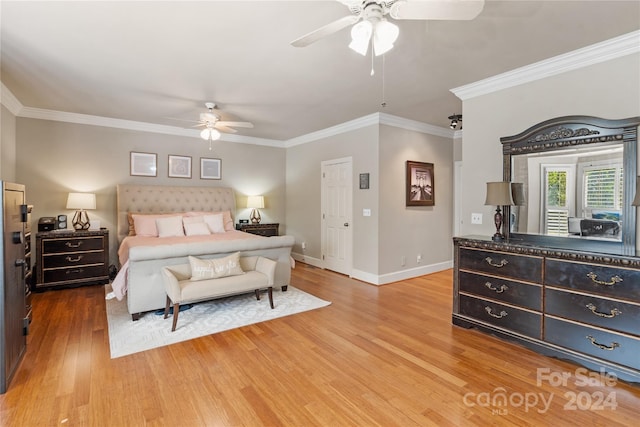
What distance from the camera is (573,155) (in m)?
2.94

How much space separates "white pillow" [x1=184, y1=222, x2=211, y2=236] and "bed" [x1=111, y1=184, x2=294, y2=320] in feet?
0.52

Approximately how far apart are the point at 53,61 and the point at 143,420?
3.33 meters

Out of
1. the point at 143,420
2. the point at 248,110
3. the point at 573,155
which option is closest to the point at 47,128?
the point at 248,110

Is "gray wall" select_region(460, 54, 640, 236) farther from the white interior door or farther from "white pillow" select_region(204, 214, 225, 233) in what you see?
"white pillow" select_region(204, 214, 225, 233)

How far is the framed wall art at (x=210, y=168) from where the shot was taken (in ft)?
20.1

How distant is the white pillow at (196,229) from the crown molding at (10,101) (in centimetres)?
268

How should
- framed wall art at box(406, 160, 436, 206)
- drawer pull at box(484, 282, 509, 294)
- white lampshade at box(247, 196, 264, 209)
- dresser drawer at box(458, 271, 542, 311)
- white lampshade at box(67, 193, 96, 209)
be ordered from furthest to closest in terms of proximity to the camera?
white lampshade at box(247, 196, 264, 209)
framed wall art at box(406, 160, 436, 206)
white lampshade at box(67, 193, 96, 209)
drawer pull at box(484, 282, 509, 294)
dresser drawer at box(458, 271, 542, 311)

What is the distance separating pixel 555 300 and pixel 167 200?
5.67 meters

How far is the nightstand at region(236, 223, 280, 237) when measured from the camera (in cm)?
617

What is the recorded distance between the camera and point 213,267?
347 cm

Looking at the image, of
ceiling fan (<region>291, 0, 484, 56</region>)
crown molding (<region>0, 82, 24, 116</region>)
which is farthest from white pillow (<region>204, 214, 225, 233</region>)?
ceiling fan (<region>291, 0, 484, 56</region>)

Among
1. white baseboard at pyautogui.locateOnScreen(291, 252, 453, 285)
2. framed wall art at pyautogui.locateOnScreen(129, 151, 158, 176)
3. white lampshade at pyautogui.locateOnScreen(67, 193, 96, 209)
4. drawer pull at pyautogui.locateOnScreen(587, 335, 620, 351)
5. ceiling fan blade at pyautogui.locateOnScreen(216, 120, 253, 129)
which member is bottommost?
white baseboard at pyautogui.locateOnScreen(291, 252, 453, 285)

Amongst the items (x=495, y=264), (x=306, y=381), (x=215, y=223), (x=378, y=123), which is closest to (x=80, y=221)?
(x=215, y=223)

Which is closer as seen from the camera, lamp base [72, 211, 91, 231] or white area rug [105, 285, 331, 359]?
white area rug [105, 285, 331, 359]
